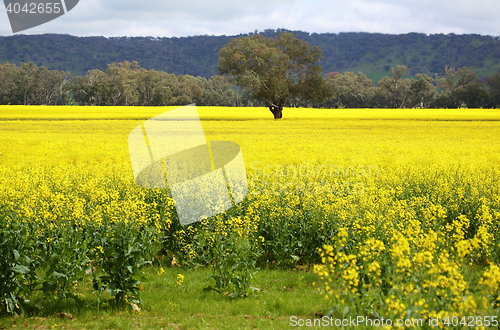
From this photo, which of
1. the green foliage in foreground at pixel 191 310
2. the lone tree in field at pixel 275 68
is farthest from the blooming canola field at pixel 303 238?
the lone tree in field at pixel 275 68

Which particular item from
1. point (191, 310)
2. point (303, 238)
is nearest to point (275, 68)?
point (303, 238)

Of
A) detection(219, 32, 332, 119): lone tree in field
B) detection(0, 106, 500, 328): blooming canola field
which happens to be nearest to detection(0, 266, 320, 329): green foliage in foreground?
detection(0, 106, 500, 328): blooming canola field

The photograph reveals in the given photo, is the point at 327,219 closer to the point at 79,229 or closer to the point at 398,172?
the point at 79,229

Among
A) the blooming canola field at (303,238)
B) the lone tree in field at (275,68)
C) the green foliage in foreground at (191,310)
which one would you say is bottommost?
the green foliage in foreground at (191,310)

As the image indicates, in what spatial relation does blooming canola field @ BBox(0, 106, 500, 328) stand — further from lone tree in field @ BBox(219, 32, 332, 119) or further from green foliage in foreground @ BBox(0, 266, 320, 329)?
lone tree in field @ BBox(219, 32, 332, 119)

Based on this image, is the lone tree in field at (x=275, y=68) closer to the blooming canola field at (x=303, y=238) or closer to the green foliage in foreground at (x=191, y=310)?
the blooming canola field at (x=303, y=238)

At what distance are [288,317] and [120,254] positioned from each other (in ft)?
9.62

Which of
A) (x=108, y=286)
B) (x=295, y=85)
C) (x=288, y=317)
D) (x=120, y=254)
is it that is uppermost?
(x=295, y=85)

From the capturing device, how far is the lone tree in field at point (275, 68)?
2183 inches

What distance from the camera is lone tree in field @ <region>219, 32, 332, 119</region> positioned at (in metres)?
55.4

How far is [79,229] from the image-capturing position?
680 centimetres

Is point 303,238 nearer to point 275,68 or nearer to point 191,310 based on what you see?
point 191,310

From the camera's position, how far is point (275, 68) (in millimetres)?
57000

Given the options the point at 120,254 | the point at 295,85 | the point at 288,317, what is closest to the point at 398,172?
the point at 288,317
